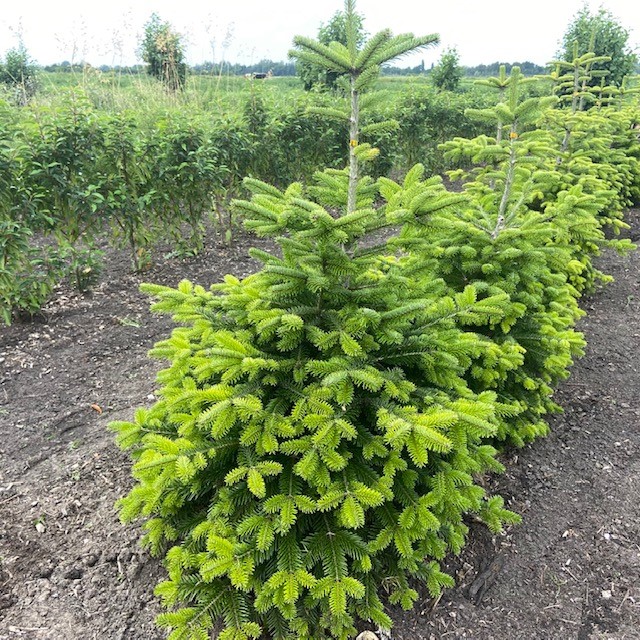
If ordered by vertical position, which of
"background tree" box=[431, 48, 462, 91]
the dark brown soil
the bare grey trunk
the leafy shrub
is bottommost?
the dark brown soil

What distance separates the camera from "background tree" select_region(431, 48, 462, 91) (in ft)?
49.0

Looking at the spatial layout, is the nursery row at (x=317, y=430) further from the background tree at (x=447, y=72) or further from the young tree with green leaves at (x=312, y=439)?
the background tree at (x=447, y=72)

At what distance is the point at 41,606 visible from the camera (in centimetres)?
224

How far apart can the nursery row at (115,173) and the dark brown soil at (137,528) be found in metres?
0.82

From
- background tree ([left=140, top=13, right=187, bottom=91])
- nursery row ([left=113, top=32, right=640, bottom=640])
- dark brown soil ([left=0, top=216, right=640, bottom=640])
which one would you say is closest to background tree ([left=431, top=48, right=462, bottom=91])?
background tree ([left=140, top=13, right=187, bottom=91])

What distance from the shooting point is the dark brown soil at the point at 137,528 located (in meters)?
2.28

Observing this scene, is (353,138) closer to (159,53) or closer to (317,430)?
(317,430)

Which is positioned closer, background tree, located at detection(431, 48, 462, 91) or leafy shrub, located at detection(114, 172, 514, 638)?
leafy shrub, located at detection(114, 172, 514, 638)

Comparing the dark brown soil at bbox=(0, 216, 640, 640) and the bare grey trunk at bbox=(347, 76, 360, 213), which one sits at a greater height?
the bare grey trunk at bbox=(347, 76, 360, 213)

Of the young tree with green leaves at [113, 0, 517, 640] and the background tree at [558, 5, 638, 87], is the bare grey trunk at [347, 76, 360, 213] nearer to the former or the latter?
the young tree with green leaves at [113, 0, 517, 640]

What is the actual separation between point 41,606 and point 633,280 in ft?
22.5

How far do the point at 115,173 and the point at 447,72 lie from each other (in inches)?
513

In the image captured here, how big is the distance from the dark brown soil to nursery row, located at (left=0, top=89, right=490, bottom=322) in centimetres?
82

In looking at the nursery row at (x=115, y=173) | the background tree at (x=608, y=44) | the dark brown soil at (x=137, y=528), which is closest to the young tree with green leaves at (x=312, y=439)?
the dark brown soil at (x=137, y=528)
